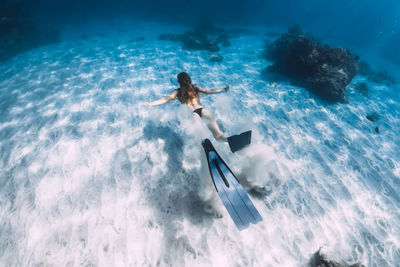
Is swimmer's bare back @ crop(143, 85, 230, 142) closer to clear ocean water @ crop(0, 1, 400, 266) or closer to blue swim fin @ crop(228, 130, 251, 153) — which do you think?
blue swim fin @ crop(228, 130, 251, 153)

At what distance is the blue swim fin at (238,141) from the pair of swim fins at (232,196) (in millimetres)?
756

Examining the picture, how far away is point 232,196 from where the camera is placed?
12.2 ft

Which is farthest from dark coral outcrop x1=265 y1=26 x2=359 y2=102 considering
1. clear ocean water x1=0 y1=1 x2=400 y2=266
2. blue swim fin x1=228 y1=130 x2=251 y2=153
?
blue swim fin x1=228 y1=130 x2=251 y2=153

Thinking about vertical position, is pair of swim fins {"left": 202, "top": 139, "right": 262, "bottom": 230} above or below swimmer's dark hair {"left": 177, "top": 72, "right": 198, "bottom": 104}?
below

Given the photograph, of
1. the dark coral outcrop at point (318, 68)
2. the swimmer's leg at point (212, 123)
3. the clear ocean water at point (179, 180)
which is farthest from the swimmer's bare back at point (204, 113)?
the dark coral outcrop at point (318, 68)

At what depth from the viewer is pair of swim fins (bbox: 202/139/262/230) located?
347 cm

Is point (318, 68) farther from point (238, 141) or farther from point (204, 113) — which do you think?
point (204, 113)


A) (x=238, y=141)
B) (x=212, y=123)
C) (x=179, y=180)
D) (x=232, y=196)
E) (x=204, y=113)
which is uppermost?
(x=204, y=113)

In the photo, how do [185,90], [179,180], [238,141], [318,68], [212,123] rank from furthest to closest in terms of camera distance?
[318,68], [185,90], [212,123], [238,141], [179,180]

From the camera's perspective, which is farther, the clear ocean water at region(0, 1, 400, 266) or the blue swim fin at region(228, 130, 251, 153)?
the blue swim fin at region(228, 130, 251, 153)

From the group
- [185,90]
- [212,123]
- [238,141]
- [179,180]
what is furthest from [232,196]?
[185,90]

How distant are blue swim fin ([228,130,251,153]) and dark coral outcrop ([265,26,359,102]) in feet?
23.0

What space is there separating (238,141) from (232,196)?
1.67 metres

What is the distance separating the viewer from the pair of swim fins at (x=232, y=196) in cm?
347
